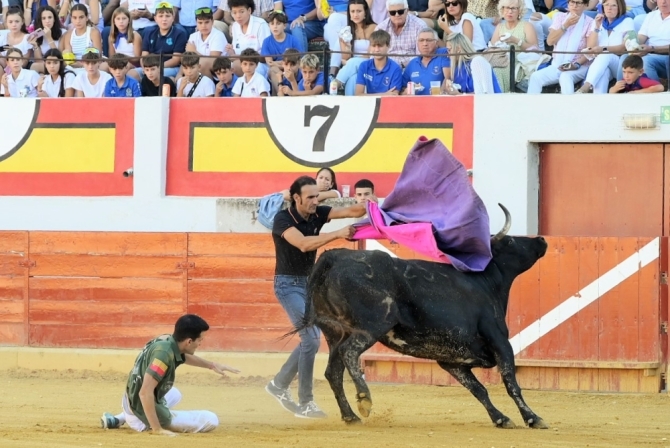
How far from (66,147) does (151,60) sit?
1.25 meters

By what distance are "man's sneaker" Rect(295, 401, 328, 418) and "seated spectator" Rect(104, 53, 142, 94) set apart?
5.18 metres

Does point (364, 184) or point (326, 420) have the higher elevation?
point (364, 184)

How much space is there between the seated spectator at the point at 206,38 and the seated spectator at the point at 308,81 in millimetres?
1053

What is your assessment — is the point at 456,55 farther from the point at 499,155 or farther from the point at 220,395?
the point at 220,395

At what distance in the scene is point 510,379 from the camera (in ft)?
23.0

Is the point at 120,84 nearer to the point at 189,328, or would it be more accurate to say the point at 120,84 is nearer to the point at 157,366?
the point at 189,328

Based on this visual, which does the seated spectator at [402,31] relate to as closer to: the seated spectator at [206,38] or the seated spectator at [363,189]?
the seated spectator at [363,189]

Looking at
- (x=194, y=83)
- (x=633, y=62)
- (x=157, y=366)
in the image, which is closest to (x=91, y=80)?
(x=194, y=83)

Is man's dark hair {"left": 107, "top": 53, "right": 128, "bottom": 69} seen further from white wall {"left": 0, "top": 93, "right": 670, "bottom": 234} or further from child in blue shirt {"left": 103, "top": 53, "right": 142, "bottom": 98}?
white wall {"left": 0, "top": 93, "right": 670, "bottom": 234}

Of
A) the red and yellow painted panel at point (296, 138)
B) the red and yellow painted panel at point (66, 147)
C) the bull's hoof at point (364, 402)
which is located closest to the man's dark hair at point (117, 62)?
the red and yellow painted panel at point (66, 147)

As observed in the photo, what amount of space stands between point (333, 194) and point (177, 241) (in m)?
2.23

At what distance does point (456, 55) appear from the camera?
10.6 meters

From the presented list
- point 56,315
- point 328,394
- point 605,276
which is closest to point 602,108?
point 605,276

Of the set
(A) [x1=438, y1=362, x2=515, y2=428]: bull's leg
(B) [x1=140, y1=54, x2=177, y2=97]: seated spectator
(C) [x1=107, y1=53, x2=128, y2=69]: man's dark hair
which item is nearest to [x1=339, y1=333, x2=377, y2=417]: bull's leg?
(A) [x1=438, y1=362, x2=515, y2=428]: bull's leg
